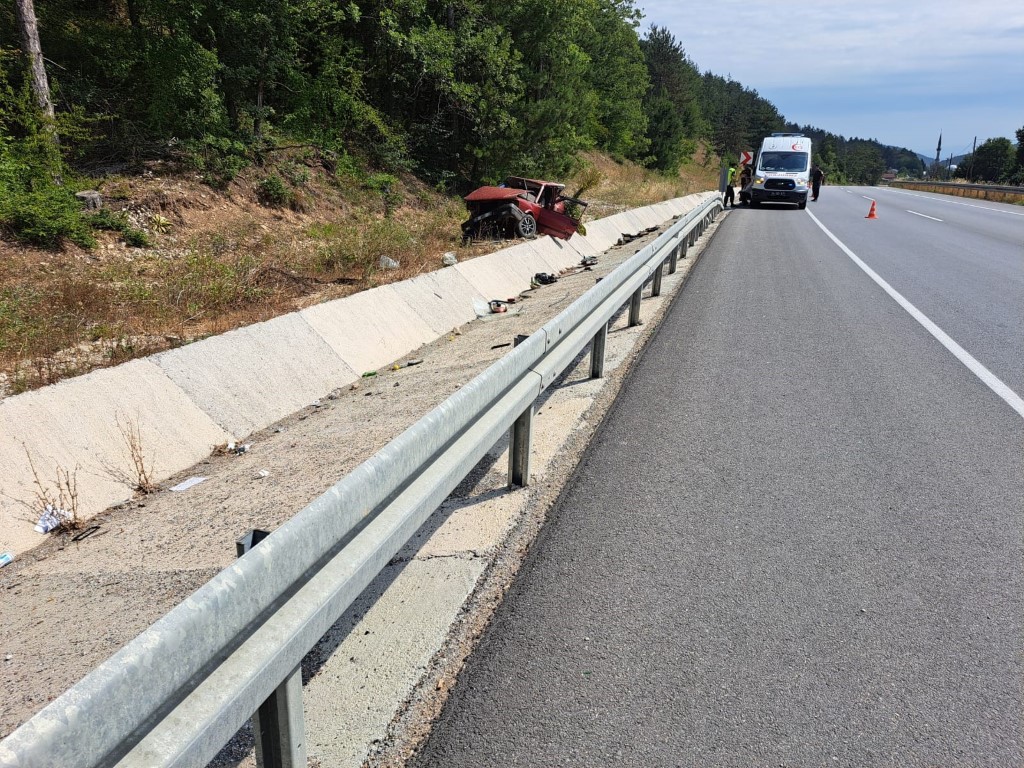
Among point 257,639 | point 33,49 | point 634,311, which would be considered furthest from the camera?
point 33,49

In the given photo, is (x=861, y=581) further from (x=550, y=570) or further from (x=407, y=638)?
(x=407, y=638)

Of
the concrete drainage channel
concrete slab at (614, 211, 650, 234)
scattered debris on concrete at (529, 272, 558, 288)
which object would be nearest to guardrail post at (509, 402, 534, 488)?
the concrete drainage channel

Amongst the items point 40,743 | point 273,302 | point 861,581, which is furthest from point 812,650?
point 273,302

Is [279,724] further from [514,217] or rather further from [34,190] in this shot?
[514,217]

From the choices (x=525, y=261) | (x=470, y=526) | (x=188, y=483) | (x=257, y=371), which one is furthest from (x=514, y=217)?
(x=470, y=526)

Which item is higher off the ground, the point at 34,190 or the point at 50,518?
the point at 34,190

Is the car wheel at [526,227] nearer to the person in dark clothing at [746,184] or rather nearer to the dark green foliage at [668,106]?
the person in dark clothing at [746,184]

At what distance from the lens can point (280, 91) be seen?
2064 centimetres

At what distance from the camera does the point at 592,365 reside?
6.31 metres

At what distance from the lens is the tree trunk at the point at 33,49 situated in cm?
1328

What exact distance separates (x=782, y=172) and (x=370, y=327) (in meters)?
27.1

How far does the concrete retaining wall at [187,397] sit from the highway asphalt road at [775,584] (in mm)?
2996

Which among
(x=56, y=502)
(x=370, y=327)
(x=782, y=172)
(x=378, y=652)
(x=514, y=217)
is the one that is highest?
(x=782, y=172)

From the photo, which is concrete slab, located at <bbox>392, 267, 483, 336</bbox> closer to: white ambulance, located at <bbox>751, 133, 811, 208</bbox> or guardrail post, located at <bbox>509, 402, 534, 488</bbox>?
guardrail post, located at <bbox>509, 402, 534, 488</bbox>
